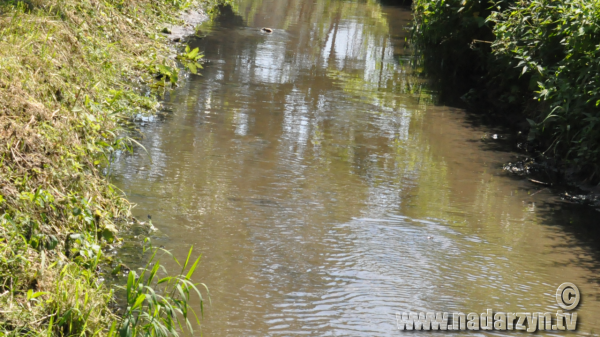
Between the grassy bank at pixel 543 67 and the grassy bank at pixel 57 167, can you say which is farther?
the grassy bank at pixel 543 67

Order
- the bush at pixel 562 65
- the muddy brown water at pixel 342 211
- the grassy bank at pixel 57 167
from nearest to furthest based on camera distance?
the grassy bank at pixel 57 167
the muddy brown water at pixel 342 211
the bush at pixel 562 65

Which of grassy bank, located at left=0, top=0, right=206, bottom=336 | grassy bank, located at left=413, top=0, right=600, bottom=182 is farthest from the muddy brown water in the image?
grassy bank, located at left=413, top=0, right=600, bottom=182

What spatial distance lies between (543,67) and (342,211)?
393cm

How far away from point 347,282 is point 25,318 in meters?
2.21

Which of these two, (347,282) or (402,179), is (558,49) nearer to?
(402,179)

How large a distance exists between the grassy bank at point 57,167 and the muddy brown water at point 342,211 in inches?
21.4

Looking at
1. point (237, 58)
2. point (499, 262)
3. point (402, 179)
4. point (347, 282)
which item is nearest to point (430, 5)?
point (237, 58)

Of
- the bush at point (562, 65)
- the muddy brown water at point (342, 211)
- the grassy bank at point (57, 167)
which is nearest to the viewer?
the grassy bank at point (57, 167)

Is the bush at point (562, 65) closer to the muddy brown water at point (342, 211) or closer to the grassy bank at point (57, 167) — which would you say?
the muddy brown water at point (342, 211)

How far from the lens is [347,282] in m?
4.74

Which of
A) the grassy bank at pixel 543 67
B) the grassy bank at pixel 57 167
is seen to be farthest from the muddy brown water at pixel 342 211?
the grassy bank at pixel 543 67

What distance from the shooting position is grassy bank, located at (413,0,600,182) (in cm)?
710

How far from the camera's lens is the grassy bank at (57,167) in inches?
141

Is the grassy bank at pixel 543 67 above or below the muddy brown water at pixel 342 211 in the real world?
above
